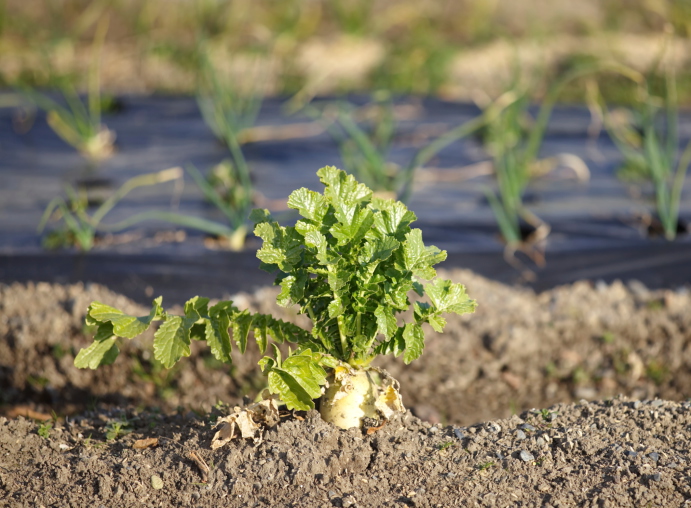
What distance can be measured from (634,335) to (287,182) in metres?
1.97

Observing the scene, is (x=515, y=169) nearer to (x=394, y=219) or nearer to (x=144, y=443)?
(x=394, y=219)

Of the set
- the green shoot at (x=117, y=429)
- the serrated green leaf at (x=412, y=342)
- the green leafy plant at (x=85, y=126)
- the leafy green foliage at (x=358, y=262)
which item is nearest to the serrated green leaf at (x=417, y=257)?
the leafy green foliage at (x=358, y=262)

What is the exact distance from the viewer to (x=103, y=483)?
4.52 feet

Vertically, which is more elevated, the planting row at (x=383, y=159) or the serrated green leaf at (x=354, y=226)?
the planting row at (x=383, y=159)

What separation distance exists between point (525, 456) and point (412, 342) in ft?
1.15

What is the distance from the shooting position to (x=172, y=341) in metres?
1.41

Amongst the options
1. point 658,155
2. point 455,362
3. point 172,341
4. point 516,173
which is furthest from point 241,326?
point 658,155

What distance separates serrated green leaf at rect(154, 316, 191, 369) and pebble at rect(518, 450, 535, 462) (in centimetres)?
73

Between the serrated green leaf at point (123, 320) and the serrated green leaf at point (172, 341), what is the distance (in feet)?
0.11

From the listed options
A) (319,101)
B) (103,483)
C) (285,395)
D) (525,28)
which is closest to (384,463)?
(285,395)

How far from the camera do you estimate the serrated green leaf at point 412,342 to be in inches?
55.0

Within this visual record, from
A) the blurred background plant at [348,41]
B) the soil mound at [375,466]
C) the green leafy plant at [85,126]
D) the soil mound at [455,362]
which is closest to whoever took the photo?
the soil mound at [375,466]

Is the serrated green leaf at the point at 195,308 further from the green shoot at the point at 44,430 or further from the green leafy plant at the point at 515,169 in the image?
the green leafy plant at the point at 515,169

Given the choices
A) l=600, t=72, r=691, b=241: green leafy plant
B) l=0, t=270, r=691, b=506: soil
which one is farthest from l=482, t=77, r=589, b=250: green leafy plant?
l=0, t=270, r=691, b=506: soil
